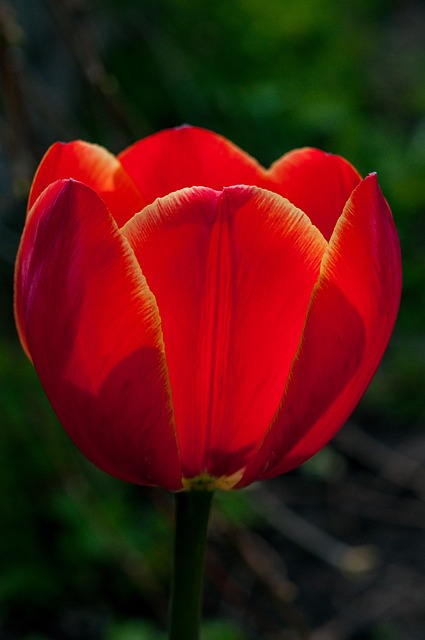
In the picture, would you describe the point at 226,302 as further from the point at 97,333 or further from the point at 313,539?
the point at 313,539

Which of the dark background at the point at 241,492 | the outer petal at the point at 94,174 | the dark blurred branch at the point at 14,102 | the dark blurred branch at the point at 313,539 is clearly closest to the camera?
the outer petal at the point at 94,174

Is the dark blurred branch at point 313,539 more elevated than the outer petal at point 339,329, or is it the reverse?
the outer petal at point 339,329

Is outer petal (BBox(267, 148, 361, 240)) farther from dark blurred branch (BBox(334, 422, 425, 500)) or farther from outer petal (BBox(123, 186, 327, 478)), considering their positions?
dark blurred branch (BBox(334, 422, 425, 500))

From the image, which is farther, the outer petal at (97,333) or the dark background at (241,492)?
the dark background at (241,492)

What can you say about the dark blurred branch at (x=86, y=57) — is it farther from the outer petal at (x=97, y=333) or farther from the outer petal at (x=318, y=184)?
the outer petal at (x=97, y=333)

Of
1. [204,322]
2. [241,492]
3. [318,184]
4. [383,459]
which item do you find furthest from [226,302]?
[383,459]

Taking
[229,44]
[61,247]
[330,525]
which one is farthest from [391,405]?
[61,247]

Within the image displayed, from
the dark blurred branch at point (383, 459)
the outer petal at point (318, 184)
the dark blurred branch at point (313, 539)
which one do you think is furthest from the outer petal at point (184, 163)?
the dark blurred branch at point (383, 459)

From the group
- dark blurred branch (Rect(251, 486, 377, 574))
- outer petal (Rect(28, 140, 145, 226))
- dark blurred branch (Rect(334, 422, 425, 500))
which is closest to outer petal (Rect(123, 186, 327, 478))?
outer petal (Rect(28, 140, 145, 226))
